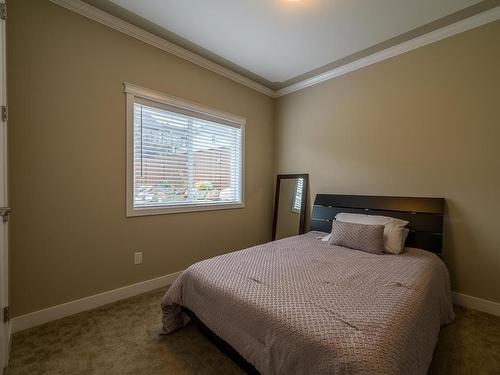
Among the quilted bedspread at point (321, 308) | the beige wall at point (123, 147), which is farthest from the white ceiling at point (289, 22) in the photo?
the quilted bedspread at point (321, 308)

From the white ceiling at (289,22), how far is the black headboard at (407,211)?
5.64 feet

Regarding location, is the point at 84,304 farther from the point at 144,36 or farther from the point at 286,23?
the point at 286,23

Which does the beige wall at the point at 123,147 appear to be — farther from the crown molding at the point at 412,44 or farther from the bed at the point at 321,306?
the bed at the point at 321,306

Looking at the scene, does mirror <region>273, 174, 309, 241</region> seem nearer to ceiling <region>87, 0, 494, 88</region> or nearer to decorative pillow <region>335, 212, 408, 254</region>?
decorative pillow <region>335, 212, 408, 254</region>

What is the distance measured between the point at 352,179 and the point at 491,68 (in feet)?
5.14

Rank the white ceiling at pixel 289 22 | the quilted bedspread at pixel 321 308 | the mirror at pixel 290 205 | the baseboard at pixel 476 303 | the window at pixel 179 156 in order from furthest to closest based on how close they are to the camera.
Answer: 1. the mirror at pixel 290 205
2. the window at pixel 179 156
3. the baseboard at pixel 476 303
4. the white ceiling at pixel 289 22
5. the quilted bedspread at pixel 321 308

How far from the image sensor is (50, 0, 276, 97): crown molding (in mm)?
2012

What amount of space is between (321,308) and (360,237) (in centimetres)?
128

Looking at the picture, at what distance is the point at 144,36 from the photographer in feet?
7.80

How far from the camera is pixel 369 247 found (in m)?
2.19

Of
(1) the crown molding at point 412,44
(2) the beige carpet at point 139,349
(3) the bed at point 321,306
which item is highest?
(1) the crown molding at point 412,44

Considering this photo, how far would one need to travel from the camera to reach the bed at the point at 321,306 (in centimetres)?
98

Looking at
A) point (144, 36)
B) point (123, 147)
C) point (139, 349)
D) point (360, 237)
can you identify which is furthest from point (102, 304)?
point (144, 36)

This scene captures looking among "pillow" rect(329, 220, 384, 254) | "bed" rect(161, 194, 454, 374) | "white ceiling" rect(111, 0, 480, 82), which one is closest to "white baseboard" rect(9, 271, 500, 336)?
"bed" rect(161, 194, 454, 374)
